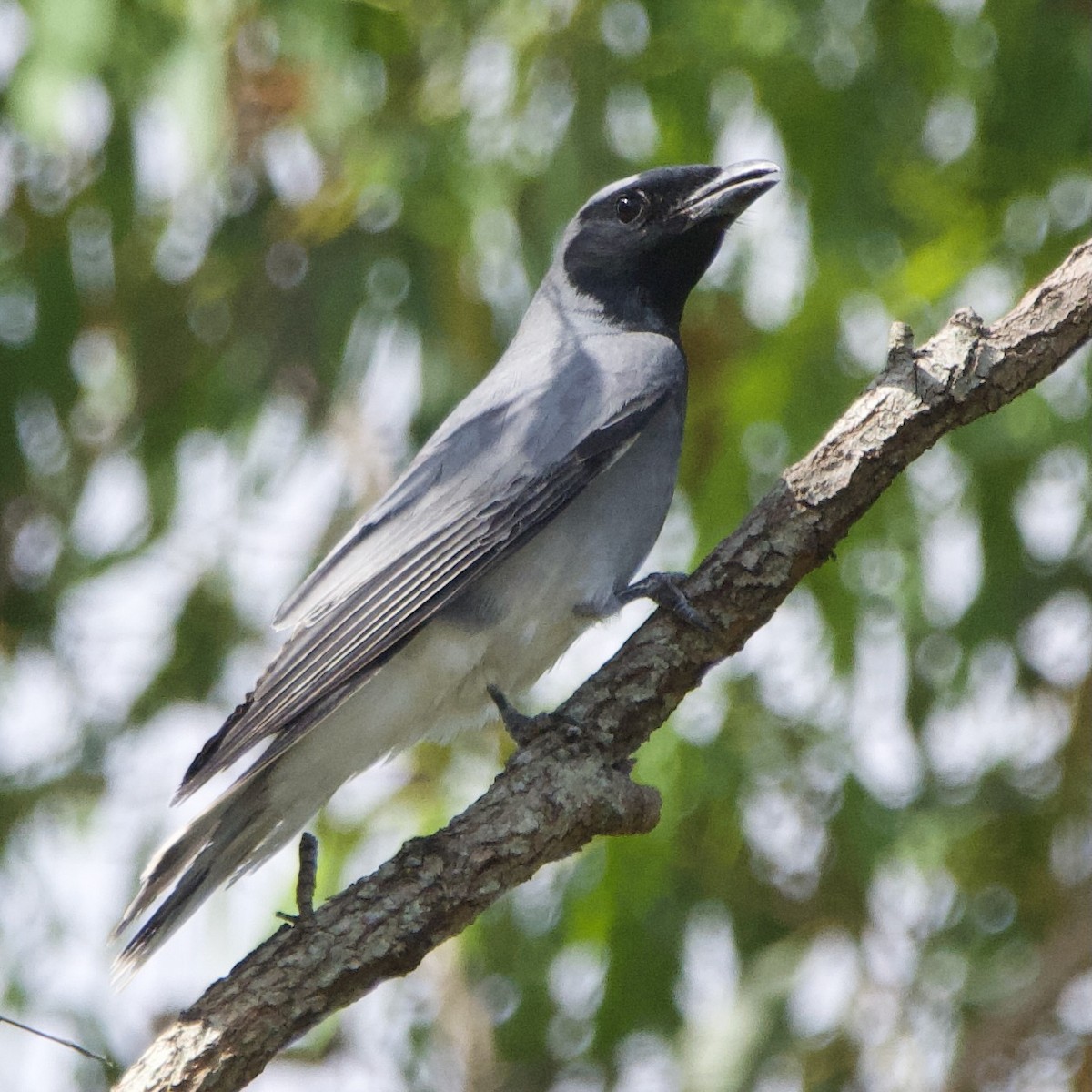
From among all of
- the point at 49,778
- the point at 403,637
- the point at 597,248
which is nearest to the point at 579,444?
the point at 403,637

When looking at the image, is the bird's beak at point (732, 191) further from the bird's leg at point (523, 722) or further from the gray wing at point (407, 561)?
the bird's leg at point (523, 722)

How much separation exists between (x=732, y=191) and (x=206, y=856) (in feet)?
8.57

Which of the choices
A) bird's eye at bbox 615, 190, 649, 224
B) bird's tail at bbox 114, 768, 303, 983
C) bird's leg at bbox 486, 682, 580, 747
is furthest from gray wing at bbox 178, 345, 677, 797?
bird's eye at bbox 615, 190, 649, 224

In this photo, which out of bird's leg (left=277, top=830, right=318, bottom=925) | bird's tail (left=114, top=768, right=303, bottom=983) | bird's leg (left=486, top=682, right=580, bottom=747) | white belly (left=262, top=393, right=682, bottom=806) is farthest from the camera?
white belly (left=262, top=393, right=682, bottom=806)

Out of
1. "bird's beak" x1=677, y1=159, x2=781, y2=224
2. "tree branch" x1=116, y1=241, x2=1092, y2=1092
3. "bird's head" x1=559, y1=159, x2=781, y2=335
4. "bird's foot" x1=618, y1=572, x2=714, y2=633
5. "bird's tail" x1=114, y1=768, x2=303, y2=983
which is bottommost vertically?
"tree branch" x1=116, y1=241, x2=1092, y2=1092

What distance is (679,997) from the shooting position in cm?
555

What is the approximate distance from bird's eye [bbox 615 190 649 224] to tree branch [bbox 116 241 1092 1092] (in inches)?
69.7

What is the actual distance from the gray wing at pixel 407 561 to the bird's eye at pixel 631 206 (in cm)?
80

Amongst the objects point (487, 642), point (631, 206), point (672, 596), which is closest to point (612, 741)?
point (672, 596)

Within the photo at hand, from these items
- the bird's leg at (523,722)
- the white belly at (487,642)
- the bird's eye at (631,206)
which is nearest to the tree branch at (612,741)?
the bird's leg at (523,722)

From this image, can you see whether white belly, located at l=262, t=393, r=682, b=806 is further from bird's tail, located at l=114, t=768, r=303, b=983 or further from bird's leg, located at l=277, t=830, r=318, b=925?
bird's leg, located at l=277, t=830, r=318, b=925

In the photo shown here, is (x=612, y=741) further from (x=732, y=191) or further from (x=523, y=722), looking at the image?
(x=732, y=191)

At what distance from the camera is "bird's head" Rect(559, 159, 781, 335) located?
203 inches

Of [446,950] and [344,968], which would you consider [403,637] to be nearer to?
[344,968]
